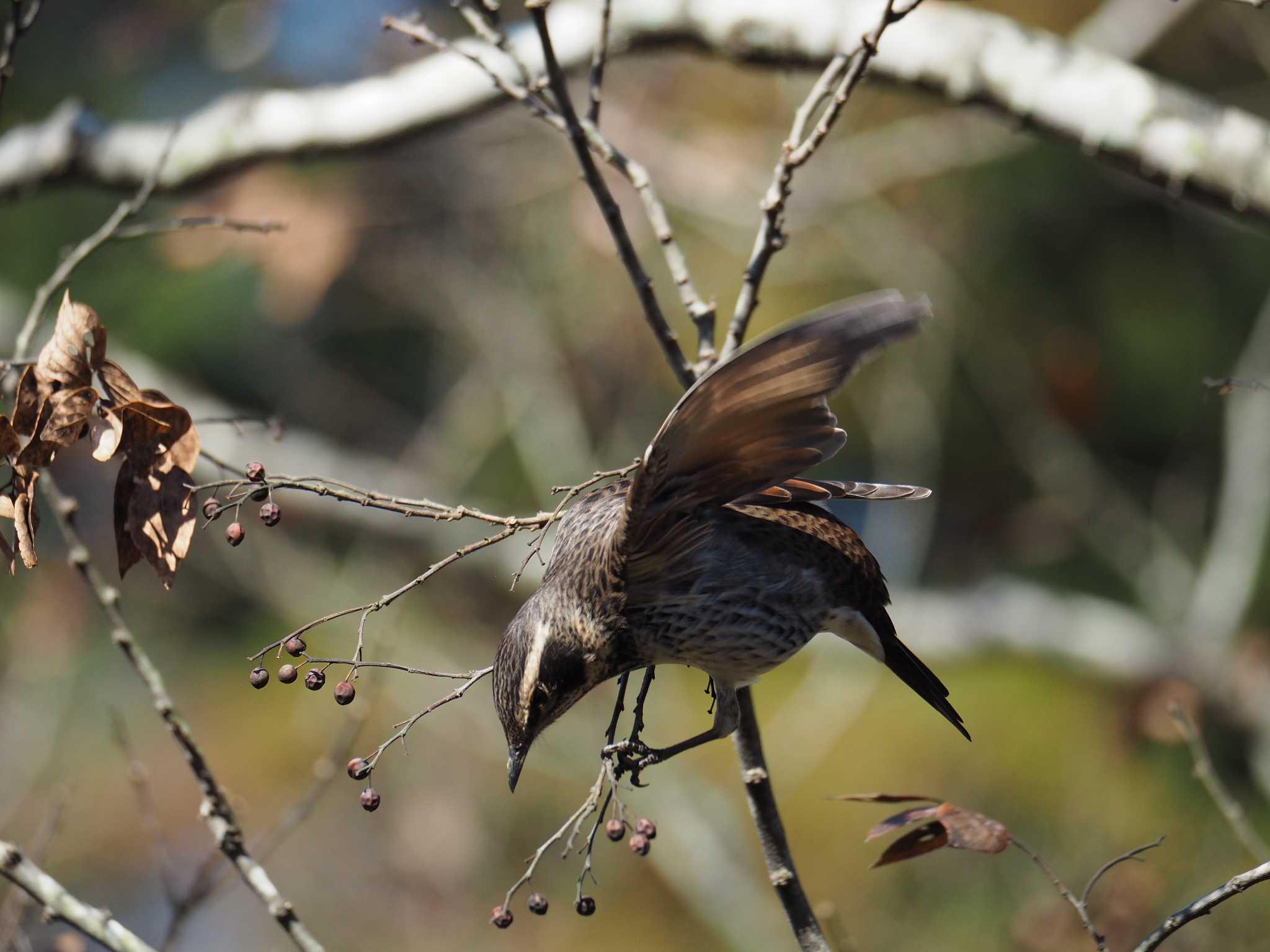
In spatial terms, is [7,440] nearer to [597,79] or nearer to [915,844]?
[597,79]

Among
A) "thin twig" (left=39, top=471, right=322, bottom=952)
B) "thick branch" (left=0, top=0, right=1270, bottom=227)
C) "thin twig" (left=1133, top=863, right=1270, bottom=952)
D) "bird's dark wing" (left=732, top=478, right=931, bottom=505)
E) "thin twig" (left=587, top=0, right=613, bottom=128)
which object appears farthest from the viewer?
"thick branch" (left=0, top=0, right=1270, bottom=227)

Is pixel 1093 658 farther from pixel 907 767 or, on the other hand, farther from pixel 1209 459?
pixel 1209 459

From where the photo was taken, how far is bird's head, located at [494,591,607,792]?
2.46 meters

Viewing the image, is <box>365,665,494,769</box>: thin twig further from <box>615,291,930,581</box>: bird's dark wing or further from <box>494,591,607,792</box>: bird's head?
<box>615,291,930,581</box>: bird's dark wing

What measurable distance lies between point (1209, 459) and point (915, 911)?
4.13m

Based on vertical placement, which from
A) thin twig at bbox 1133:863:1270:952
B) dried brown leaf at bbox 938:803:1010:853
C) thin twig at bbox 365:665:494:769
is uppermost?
thin twig at bbox 365:665:494:769

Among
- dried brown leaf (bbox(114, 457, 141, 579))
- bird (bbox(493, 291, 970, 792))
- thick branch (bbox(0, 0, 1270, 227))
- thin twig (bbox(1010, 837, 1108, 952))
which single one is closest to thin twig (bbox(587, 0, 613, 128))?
thick branch (bbox(0, 0, 1270, 227))

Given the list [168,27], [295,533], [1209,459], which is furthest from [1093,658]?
[168,27]

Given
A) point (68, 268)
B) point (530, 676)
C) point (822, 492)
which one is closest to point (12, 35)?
point (68, 268)

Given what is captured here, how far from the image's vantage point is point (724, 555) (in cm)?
266

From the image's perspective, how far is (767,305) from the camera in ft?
26.8

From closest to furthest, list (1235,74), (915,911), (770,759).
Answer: (915,911) < (770,759) < (1235,74)

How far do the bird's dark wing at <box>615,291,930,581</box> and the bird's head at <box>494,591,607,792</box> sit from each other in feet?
0.69

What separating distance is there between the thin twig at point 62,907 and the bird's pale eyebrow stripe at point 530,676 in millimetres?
808
